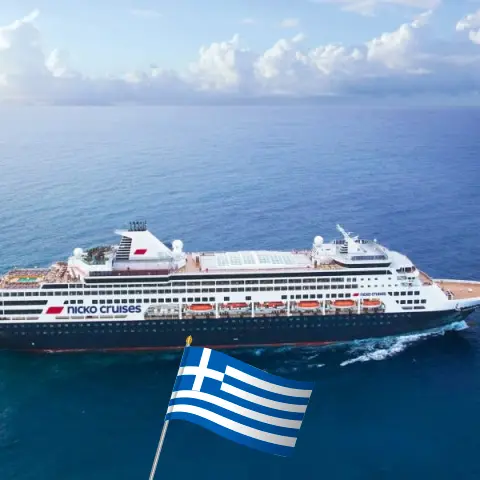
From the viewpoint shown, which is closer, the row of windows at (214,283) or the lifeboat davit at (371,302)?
the row of windows at (214,283)

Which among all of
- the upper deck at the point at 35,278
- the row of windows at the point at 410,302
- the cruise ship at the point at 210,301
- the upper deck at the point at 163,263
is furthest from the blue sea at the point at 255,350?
the upper deck at the point at 163,263

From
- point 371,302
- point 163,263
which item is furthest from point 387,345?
point 163,263

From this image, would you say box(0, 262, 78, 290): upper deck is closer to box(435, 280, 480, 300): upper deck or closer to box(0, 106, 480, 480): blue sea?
box(0, 106, 480, 480): blue sea

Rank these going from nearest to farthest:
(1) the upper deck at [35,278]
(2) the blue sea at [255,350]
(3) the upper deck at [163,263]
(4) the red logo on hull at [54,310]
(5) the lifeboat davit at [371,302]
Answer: (2) the blue sea at [255,350], (4) the red logo on hull at [54,310], (1) the upper deck at [35,278], (3) the upper deck at [163,263], (5) the lifeboat davit at [371,302]

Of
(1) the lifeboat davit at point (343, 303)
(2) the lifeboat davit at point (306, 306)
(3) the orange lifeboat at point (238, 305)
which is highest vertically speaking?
(1) the lifeboat davit at point (343, 303)

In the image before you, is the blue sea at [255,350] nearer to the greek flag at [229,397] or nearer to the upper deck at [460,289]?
the upper deck at [460,289]

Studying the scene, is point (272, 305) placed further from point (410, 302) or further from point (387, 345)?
point (410, 302)
